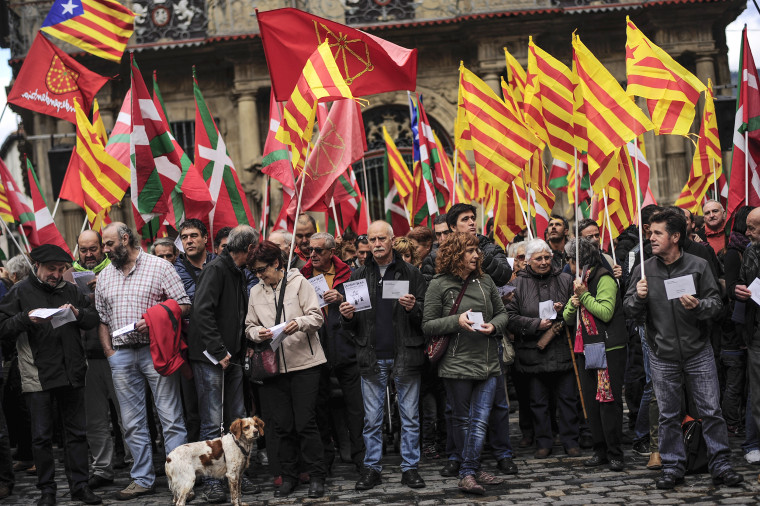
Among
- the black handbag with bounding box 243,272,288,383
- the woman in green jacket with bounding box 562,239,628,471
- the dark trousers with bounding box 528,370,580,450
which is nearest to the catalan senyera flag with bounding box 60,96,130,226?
the black handbag with bounding box 243,272,288,383

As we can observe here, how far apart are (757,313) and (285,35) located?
487 centimetres

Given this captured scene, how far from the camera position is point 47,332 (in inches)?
304

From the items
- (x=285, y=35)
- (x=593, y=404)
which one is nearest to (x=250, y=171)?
(x=285, y=35)

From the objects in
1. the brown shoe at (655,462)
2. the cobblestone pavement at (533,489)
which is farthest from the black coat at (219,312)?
the brown shoe at (655,462)

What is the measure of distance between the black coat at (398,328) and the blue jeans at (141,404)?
1.57 metres

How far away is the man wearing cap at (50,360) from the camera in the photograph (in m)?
7.61

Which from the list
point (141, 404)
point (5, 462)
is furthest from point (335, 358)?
point (5, 462)

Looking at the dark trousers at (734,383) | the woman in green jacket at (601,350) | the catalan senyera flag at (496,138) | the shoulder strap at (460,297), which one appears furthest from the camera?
the catalan senyera flag at (496,138)

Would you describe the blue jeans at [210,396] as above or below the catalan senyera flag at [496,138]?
below

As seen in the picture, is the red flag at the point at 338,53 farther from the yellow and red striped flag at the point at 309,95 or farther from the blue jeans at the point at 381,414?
the blue jeans at the point at 381,414

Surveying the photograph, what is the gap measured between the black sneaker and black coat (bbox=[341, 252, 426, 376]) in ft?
4.68

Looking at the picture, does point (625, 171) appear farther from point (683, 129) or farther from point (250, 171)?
point (250, 171)

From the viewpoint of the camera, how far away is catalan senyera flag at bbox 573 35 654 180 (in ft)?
26.7

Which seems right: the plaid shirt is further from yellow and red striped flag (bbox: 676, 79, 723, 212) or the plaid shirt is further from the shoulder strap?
yellow and red striped flag (bbox: 676, 79, 723, 212)
